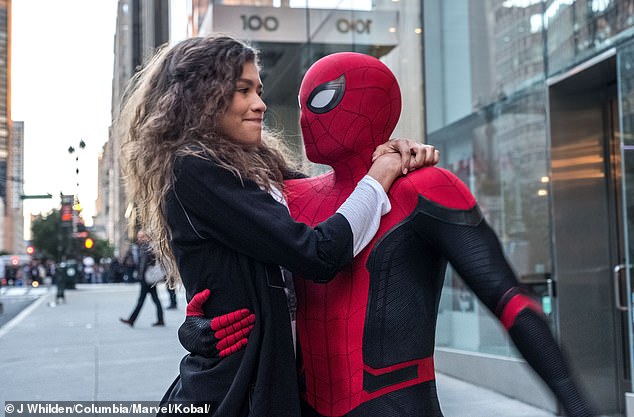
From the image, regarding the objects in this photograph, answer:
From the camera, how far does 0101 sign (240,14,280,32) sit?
1174 cm

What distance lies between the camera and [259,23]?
12078 mm

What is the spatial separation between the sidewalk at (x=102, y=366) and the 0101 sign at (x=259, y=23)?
4777mm

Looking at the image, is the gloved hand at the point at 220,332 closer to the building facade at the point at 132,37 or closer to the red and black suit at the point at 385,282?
the red and black suit at the point at 385,282

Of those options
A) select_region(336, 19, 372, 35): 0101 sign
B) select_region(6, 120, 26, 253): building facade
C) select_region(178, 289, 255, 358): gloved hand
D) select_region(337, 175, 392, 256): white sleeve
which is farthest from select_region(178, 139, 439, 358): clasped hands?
select_region(6, 120, 26, 253): building facade

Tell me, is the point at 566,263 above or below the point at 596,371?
above

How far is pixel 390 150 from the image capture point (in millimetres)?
1954

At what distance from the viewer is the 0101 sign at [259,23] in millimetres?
11742

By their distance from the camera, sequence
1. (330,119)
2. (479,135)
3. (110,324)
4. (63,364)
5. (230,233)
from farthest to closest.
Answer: (110,324) → (63,364) → (479,135) → (330,119) → (230,233)

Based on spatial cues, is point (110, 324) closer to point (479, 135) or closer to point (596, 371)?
point (479, 135)

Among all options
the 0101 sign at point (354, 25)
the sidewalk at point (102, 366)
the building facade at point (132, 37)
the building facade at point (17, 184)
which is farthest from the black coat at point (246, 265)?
the building facade at point (132, 37)

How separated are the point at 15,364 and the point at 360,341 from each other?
26.1 ft

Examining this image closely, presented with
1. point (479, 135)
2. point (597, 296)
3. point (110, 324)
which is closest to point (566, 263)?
point (597, 296)

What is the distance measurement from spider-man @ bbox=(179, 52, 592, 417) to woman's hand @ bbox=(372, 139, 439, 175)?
0.03 metres

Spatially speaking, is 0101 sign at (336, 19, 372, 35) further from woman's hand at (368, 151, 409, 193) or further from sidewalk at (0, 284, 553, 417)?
woman's hand at (368, 151, 409, 193)
